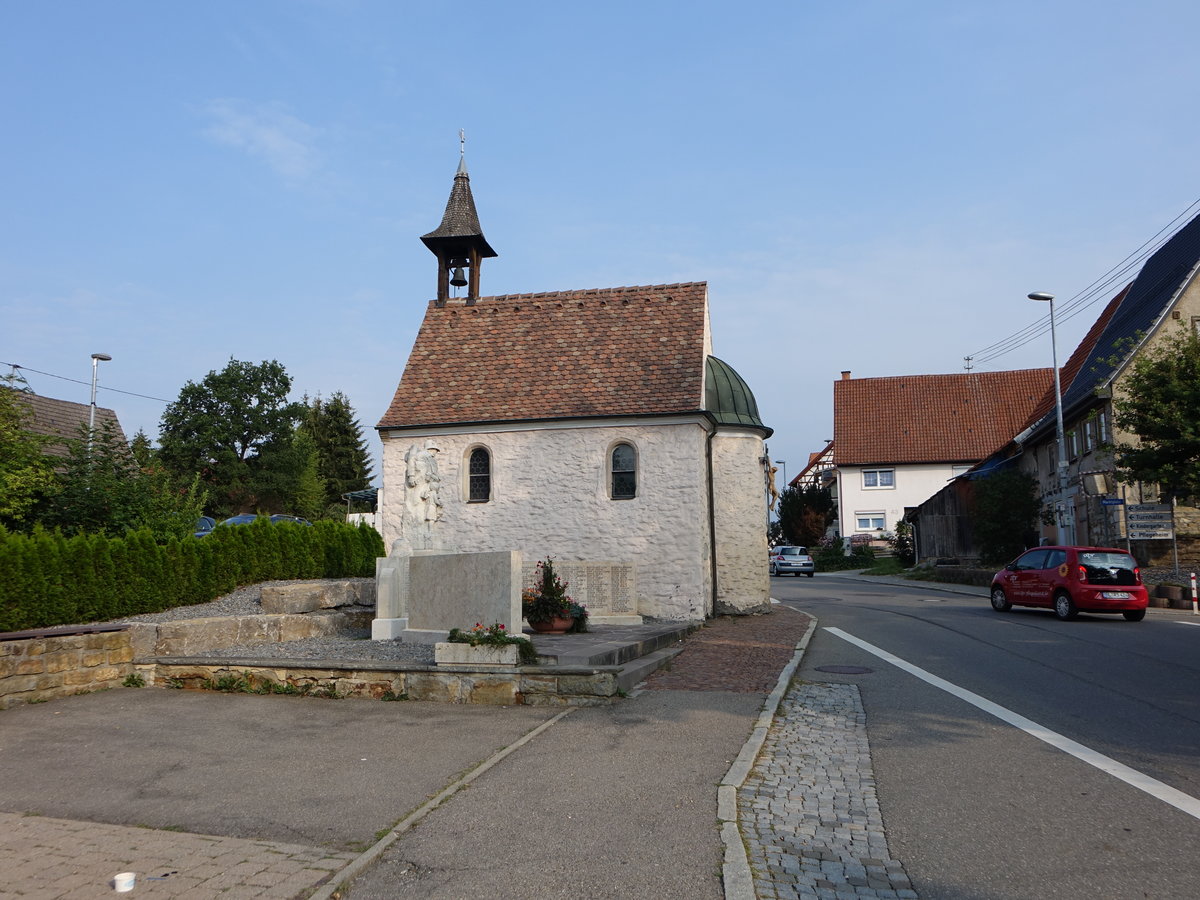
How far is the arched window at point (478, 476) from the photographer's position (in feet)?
73.7

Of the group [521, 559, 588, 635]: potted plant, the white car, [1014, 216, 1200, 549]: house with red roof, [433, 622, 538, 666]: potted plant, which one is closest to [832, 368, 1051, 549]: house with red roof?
the white car

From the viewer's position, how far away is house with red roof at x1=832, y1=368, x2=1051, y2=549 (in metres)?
56.5

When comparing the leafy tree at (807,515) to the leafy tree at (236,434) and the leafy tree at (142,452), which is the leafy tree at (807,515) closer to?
the leafy tree at (236,434)

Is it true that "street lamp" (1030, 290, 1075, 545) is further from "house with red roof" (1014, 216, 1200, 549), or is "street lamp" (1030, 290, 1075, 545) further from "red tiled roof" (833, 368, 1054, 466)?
"red tiled roof" (833, 368, 1054, 466)

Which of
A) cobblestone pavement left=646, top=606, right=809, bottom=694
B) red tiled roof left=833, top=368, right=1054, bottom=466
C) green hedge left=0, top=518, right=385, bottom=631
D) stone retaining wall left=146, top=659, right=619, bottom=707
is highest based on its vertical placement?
red tiled roof left=833, top=368, right=1054, bottom=466

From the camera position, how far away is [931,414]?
58.5 metres

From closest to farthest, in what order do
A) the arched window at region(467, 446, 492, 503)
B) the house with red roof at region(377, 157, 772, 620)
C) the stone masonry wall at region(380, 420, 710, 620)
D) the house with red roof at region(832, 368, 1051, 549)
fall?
1. the stone masonry wall at region(380, 420, 710, 620)
2. the house with red roof at region(377, 157, 772, 620)
3. the arched window at region(467, 446, 492, 503)
4. the house with red roof at region(832, 368, 1051, 549)

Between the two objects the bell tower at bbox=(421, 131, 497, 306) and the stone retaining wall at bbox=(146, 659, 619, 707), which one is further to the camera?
the bell tower at bbox=(421, 131, 497, 306)

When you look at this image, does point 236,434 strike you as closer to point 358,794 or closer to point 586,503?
point 586,503


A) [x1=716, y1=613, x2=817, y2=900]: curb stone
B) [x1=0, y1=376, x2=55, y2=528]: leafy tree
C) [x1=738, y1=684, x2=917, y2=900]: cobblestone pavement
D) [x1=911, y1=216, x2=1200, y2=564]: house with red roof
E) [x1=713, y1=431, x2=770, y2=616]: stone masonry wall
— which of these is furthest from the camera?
[x1=911, y1=216, x2=1200, y2=564]: house with red roof

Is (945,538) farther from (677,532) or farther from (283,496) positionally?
(283,496)

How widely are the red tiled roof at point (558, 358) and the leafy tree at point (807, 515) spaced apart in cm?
3881

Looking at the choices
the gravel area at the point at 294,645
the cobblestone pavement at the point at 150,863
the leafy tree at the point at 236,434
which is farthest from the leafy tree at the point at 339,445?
the cobblestone pavement at the point at 150,863

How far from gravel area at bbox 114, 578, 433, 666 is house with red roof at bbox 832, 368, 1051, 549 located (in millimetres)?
47209
